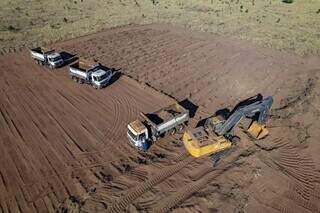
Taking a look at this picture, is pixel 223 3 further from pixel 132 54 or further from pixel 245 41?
pixel 132 54

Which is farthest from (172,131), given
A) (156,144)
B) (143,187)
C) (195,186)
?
(143,187)

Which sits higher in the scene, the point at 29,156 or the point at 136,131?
the point at 136,131

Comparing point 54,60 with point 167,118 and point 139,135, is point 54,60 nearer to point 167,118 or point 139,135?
point 167,118

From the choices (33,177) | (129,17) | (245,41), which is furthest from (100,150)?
(129,17)

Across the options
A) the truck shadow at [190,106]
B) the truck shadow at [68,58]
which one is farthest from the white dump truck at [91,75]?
the truck shadow at [190,106]

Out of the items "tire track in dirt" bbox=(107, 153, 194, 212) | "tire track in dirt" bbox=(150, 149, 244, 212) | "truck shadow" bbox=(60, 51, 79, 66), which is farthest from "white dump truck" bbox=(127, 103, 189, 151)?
"truck shadow" bbox=(60, 51, 79, 66)

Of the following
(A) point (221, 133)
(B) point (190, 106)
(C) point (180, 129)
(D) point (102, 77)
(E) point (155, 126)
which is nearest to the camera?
(A) point (221, 133)
